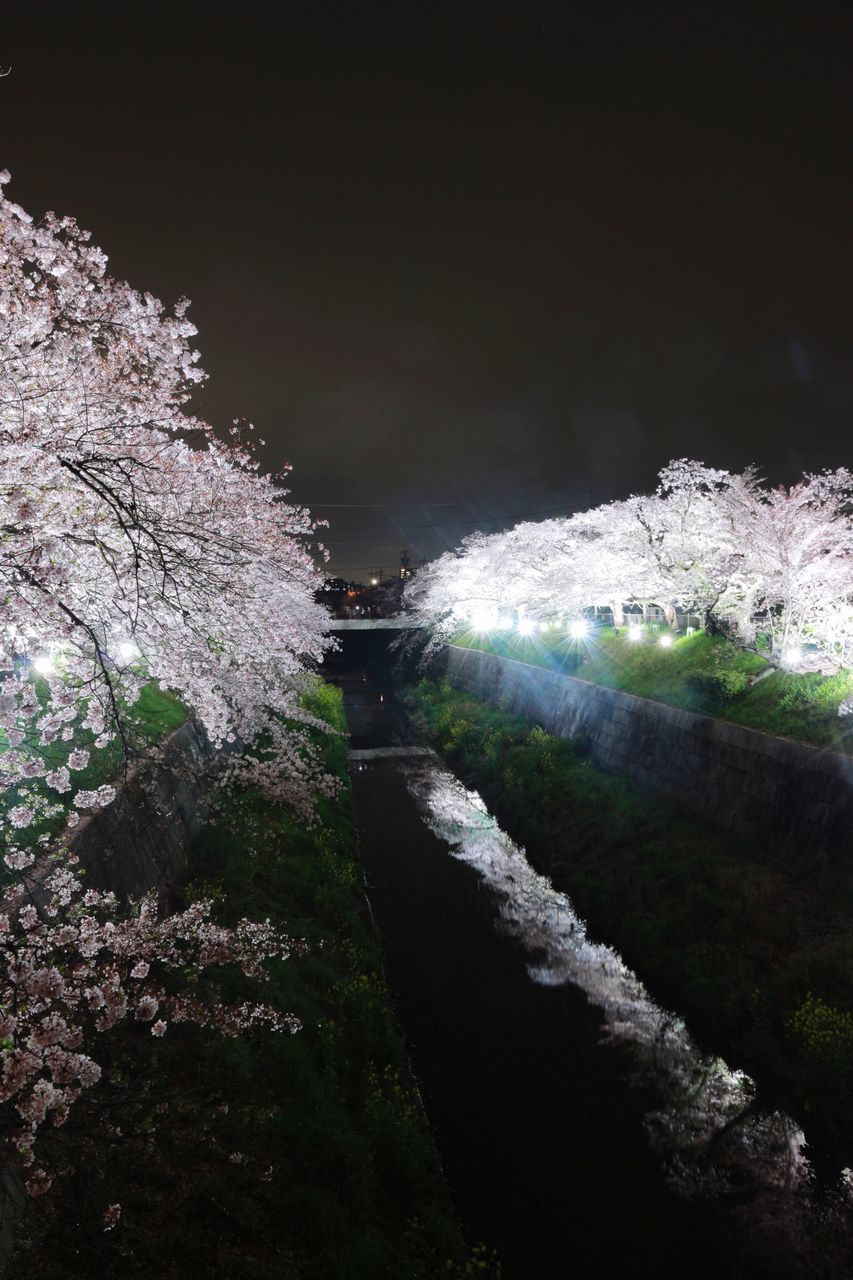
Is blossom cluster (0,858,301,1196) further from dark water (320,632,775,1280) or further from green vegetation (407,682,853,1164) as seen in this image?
green vegetation (407,682,853,1164)

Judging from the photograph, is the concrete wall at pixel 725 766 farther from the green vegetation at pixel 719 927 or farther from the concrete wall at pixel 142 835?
the concrete wall at pixel 142 835

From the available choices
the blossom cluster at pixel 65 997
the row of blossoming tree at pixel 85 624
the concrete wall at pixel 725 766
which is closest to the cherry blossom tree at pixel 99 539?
the row of blossoming tree at pixel 85 624

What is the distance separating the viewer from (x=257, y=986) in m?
8.70

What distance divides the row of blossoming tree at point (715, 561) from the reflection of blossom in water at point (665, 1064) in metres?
8.61

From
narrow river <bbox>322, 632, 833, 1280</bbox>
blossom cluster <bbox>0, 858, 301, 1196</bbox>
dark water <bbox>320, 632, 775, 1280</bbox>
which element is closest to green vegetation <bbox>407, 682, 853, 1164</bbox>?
narrow river <bbox>322, 632, 833, 1280</bbox>

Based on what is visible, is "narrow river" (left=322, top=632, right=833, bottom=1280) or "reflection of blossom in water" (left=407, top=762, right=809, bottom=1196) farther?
"reflection of blossom in water" (left=407, top=762, right=809, bottom=1196)

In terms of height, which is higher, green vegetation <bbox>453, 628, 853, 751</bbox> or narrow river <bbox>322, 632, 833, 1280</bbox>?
green vegetation <bbox>453, 628, 853, 751</bbox>

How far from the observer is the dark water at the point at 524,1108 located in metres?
7.55

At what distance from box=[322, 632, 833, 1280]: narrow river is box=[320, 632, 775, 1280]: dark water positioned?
0.07 ft

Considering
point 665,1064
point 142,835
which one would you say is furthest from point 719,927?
point 142,835

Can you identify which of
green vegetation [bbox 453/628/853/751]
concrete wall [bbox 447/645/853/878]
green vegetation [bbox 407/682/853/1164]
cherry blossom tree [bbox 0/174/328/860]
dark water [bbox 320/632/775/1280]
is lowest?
dark water [bbox 320/632/775/1280]

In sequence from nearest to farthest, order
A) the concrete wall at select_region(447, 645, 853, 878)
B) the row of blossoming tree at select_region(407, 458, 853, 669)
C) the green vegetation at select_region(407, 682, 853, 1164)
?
the green vegetation at select_region(407, 682, 853, 1164), the concrete wall at select_region(447, 645, 853, 878), the row of blossoming tree at select_region(407, 458, 853, 669)

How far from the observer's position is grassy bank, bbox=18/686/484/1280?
510cm

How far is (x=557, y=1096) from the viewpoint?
31.9 feet
